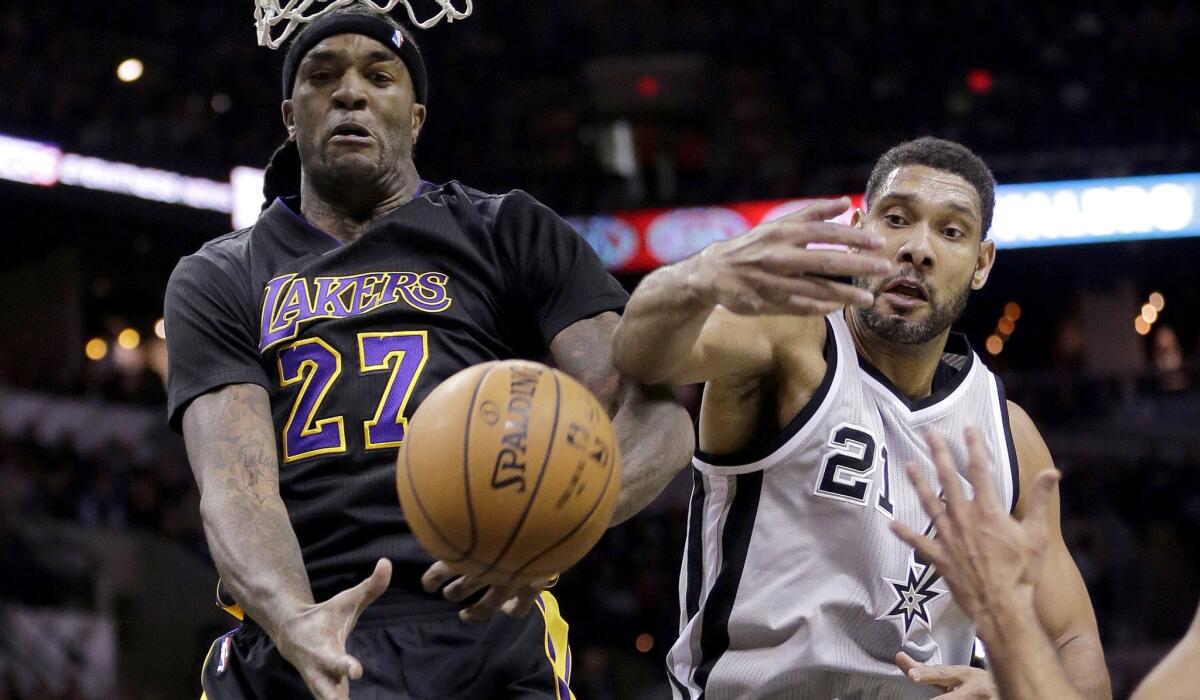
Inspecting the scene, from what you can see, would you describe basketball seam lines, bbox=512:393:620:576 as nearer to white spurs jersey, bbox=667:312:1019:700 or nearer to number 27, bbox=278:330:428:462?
number 27, bbox=278:330:428:462

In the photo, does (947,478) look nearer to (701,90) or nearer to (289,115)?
(289,115)

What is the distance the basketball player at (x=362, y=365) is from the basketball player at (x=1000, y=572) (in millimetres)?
923

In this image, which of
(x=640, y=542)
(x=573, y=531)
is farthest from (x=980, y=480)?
(x=640, y=542)

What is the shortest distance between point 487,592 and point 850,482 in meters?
1.15

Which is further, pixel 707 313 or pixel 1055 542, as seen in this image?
pixel 1055 542

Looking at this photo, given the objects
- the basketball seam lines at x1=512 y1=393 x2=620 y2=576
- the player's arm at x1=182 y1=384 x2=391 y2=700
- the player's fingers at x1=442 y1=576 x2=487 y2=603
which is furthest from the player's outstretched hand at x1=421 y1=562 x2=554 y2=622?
the player's arm at x1=182 y1=384 x2=391 y2=700

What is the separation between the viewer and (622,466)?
3.39 m

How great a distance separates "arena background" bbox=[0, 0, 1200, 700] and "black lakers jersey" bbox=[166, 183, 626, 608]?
8.40m

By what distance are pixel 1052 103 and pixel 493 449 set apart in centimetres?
1510

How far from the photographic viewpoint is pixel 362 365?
3502mm

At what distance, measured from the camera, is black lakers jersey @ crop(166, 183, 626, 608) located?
3.41 meters

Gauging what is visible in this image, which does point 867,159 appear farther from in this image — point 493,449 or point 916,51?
point 493,449

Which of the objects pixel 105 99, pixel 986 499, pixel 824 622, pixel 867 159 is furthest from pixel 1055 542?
pixel 105 99

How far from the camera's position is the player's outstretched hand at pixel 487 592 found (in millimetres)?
3092
